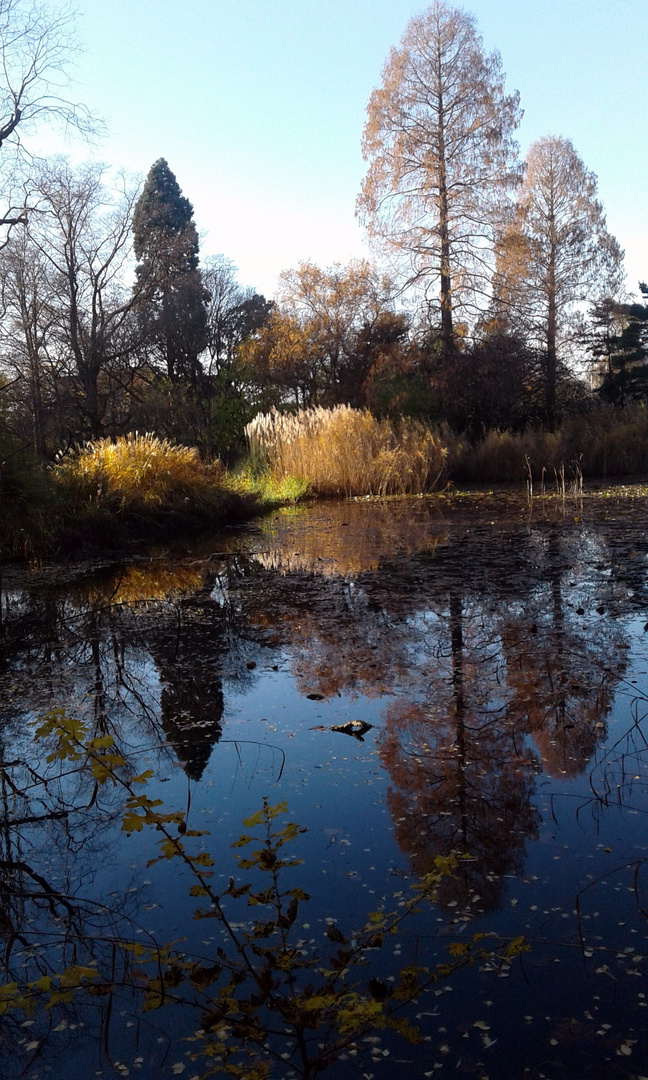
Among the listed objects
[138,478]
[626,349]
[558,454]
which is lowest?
[138,478]

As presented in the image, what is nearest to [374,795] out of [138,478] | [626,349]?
[138,478]

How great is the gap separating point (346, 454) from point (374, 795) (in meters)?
11.6

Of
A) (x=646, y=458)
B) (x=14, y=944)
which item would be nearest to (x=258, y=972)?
(x=14, y=944)

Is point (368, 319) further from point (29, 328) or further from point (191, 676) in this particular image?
point (191, 676)

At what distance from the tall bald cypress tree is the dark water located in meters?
19.6

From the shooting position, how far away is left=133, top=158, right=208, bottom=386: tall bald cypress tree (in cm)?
2380

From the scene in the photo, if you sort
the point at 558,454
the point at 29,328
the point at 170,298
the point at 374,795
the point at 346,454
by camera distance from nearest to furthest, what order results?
the point at 374,795
the point at 346,454
the point at 558,454
the point at 29,328
the point at 170,298

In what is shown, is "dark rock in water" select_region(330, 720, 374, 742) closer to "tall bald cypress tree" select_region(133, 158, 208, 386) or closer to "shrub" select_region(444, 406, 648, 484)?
"shrub" select_region(444, 406, 648, 484)

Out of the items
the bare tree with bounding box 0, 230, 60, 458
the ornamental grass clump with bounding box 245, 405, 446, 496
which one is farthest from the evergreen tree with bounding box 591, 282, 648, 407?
the bare tree with bounding box 0, 230, 60, 458

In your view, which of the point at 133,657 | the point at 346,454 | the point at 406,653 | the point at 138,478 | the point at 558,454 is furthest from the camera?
the point at 558,454

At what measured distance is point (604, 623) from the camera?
443 cm

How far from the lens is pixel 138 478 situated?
934 cm

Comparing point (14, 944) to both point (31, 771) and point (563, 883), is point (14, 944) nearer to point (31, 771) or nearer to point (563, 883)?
point (31, 771)

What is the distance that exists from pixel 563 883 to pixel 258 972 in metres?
0.76
